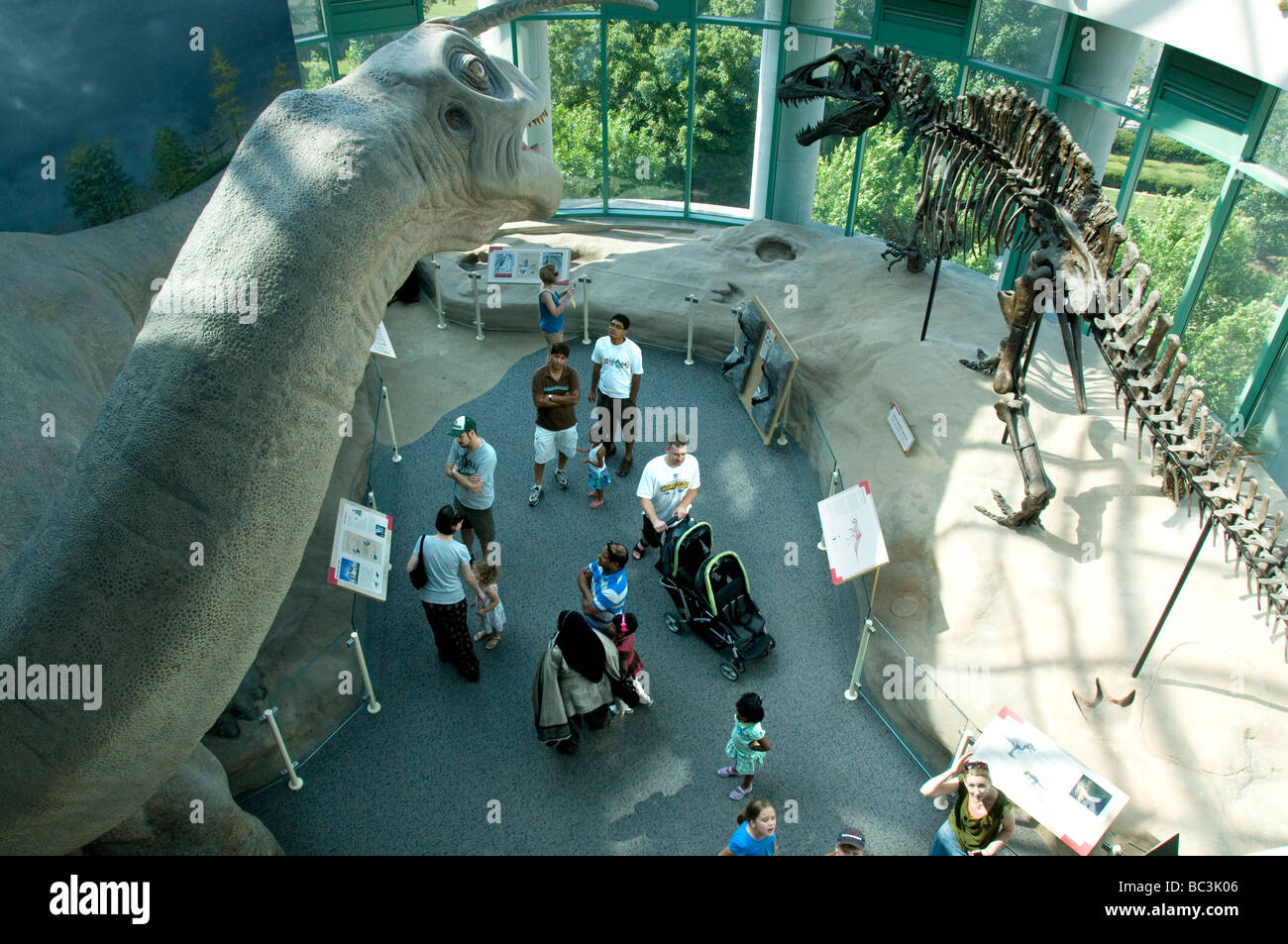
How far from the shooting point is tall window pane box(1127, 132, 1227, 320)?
888cm

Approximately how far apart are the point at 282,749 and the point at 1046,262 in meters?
6.88

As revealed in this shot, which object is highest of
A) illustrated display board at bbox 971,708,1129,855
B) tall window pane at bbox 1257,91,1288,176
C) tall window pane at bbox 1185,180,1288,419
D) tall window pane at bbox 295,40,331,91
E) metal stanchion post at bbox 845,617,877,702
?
tall window pane at bbox 1257,91,1288,176

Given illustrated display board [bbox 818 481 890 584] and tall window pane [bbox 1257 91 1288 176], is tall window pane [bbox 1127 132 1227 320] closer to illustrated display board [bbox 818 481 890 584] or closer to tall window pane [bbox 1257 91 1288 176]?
tall window pane [bbox 1257 91 1288 176]

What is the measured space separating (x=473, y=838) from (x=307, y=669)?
1.76 meters

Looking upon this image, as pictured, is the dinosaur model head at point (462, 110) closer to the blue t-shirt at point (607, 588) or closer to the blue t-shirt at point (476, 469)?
the blue t-shirt at point (476, 469)

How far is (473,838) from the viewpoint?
591cm

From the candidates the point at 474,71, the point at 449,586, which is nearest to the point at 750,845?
the point at 449,586

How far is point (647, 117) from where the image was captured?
47.7 ft

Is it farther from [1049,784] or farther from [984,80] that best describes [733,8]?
[1049,784]

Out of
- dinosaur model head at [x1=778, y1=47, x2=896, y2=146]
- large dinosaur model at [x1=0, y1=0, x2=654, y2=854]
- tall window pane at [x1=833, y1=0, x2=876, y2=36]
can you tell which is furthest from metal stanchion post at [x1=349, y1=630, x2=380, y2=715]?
tall window pane at [x1=833, y1=0, x2=876, y2=36]

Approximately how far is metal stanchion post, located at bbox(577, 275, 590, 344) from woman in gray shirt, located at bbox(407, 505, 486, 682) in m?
4.89

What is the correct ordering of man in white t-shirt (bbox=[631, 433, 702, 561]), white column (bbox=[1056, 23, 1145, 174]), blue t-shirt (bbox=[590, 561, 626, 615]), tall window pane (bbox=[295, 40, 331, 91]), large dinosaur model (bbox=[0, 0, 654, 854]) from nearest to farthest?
1. large dinosaur model (bbox=[0, 0, 654, 854])
2. blue t-shirt (bbox=[590, 561, 626, 615])
3. man in white t-shirt (bbox=[631, 433, 702, 561])
4. white column (bbox=[1056, 23, 1145, 174])
5. tall window pane (bbox=[295, 40, 331, 91])

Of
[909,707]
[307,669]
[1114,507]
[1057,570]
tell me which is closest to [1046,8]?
[1114,507]

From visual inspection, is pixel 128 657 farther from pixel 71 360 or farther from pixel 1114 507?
pixel 1114 507
